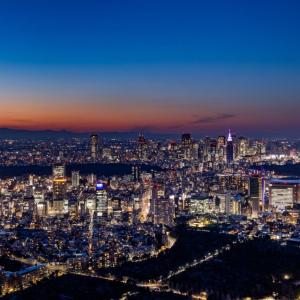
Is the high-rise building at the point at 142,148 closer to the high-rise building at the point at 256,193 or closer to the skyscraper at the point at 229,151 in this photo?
the skyscraper at the point at 229,151

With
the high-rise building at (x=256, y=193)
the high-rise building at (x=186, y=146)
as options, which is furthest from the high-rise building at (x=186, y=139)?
the high-rise building at (x=256, y=193)

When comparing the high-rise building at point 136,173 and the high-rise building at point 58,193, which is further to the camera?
the high-rise building at point 136,173

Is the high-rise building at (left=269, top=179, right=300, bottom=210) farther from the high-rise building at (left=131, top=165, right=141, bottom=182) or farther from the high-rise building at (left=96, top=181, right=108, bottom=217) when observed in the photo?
the high-rise building at (left=131, top=165, right=141, bottom=182)

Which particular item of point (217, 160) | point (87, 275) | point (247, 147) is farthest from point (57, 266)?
point (247, 147)

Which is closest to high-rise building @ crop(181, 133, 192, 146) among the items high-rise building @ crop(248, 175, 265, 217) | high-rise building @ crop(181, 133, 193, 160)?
high-rise building @ crop(181, 133, 193, 160)

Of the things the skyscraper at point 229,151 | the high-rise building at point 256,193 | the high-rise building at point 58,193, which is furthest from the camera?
the skyscraper at point 229,151

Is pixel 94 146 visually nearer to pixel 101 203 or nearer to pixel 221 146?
pixel 221 146

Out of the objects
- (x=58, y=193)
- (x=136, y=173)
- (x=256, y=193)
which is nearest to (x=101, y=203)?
(x=58, y=193)

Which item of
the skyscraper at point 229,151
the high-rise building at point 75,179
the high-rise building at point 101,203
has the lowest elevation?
the high-rise building at point 101,203

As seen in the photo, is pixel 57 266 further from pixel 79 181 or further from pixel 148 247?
pixel 79 181

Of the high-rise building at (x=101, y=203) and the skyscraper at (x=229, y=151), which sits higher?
the skyscraper at (x=229, y=151)
